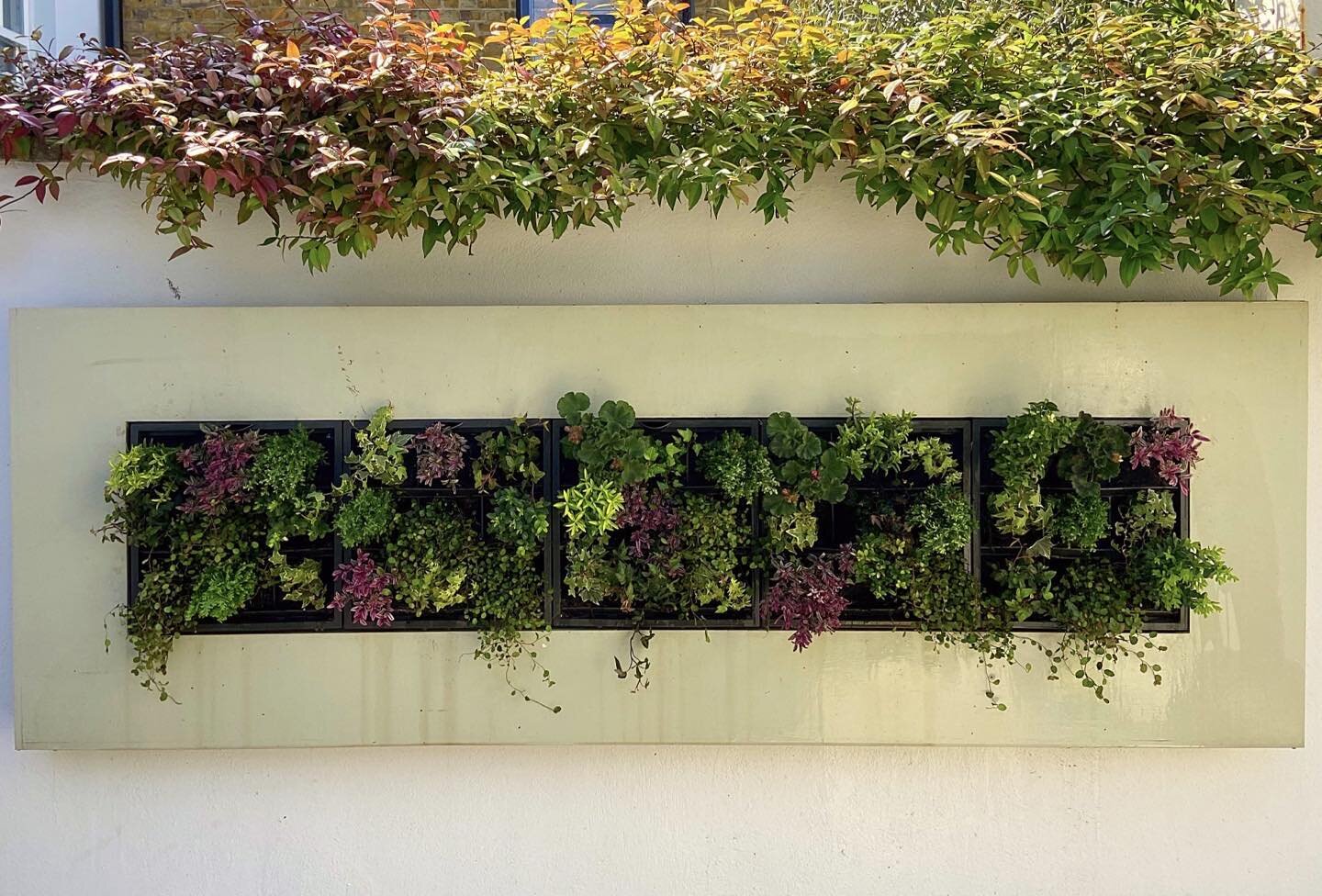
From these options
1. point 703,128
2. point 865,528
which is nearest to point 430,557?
point 865,528

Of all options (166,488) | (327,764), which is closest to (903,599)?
(327,764)

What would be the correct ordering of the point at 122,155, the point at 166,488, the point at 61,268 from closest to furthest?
the point at 122,155, the point at 166,488, the point at 61,268

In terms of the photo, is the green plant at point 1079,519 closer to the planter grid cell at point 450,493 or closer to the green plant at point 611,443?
the green plant at point 611,443

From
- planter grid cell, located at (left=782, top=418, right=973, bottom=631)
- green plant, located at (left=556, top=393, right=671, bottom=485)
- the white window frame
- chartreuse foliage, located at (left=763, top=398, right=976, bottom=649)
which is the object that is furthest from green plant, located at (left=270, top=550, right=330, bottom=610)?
the white window frame

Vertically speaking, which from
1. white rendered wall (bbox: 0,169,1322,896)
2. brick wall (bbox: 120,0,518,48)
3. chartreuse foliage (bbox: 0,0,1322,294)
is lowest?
white rendered wall (bbox: 0,169,1322,896)

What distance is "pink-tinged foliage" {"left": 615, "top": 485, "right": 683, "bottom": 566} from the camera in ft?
8.86

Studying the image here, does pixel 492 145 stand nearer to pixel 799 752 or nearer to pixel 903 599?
pixel 903 599

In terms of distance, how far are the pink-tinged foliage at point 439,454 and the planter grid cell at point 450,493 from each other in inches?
2.3

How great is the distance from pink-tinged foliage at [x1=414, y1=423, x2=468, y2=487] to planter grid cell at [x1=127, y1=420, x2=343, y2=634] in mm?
274

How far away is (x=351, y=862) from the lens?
294 cm

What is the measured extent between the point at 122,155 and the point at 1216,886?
13.1ft

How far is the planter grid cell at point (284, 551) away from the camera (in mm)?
2779

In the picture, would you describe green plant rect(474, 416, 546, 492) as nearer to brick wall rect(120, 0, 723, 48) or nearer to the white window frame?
the white window frame

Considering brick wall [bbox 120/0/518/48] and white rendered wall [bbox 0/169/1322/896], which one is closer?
white rendered wall [bbox 0/169/1322/896]
